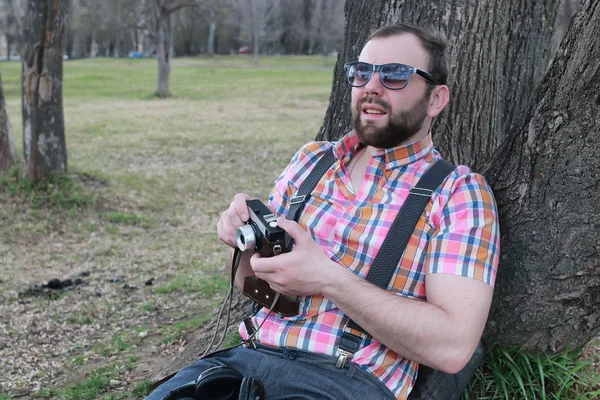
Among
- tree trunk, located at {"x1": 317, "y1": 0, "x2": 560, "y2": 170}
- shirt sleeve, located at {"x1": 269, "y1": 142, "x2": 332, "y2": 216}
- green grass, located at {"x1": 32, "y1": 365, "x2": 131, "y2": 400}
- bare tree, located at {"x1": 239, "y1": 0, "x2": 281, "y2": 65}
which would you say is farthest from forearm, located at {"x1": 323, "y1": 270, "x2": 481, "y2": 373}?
Result: bare tree, located at {"x1": 239, "y1": 0, "x2": 281, "y2": 65}

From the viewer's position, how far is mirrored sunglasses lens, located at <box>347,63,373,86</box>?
2682mm

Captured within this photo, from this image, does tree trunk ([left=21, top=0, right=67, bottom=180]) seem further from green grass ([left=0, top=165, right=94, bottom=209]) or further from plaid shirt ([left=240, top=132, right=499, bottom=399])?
plaid shirt ([left=240, top=132, right=499, bottom=399])

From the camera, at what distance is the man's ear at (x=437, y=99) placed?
2.73 meters

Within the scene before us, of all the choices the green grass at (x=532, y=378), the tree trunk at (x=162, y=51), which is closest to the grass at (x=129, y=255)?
the green grass at (x=532, y=378)

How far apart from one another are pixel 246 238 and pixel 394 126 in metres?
0.77

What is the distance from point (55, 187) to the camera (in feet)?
28.0

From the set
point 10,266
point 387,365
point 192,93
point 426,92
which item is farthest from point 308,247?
point 192,93

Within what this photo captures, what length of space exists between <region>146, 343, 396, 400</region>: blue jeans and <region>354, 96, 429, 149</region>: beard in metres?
0.91

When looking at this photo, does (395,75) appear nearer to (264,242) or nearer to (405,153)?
(405,153)

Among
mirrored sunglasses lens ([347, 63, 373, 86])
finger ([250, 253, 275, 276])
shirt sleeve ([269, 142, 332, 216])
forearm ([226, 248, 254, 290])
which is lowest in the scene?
forearm ([226, 248, 254, 290])

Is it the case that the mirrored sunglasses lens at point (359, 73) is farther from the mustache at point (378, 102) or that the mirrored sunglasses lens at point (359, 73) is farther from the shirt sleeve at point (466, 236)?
the shirt sleeve at point (466, 236)

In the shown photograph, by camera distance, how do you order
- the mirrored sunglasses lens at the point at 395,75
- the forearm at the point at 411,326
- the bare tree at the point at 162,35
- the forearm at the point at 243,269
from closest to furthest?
the forearm at the point at 411,326 → the mirrored sunglasses lens at the point at 395,75 → the forearm at the point at 243,269 → the bare tree at the point at 162,35

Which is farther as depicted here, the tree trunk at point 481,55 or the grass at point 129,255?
the grass at point 129,255

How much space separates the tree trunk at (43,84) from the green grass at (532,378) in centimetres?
712
